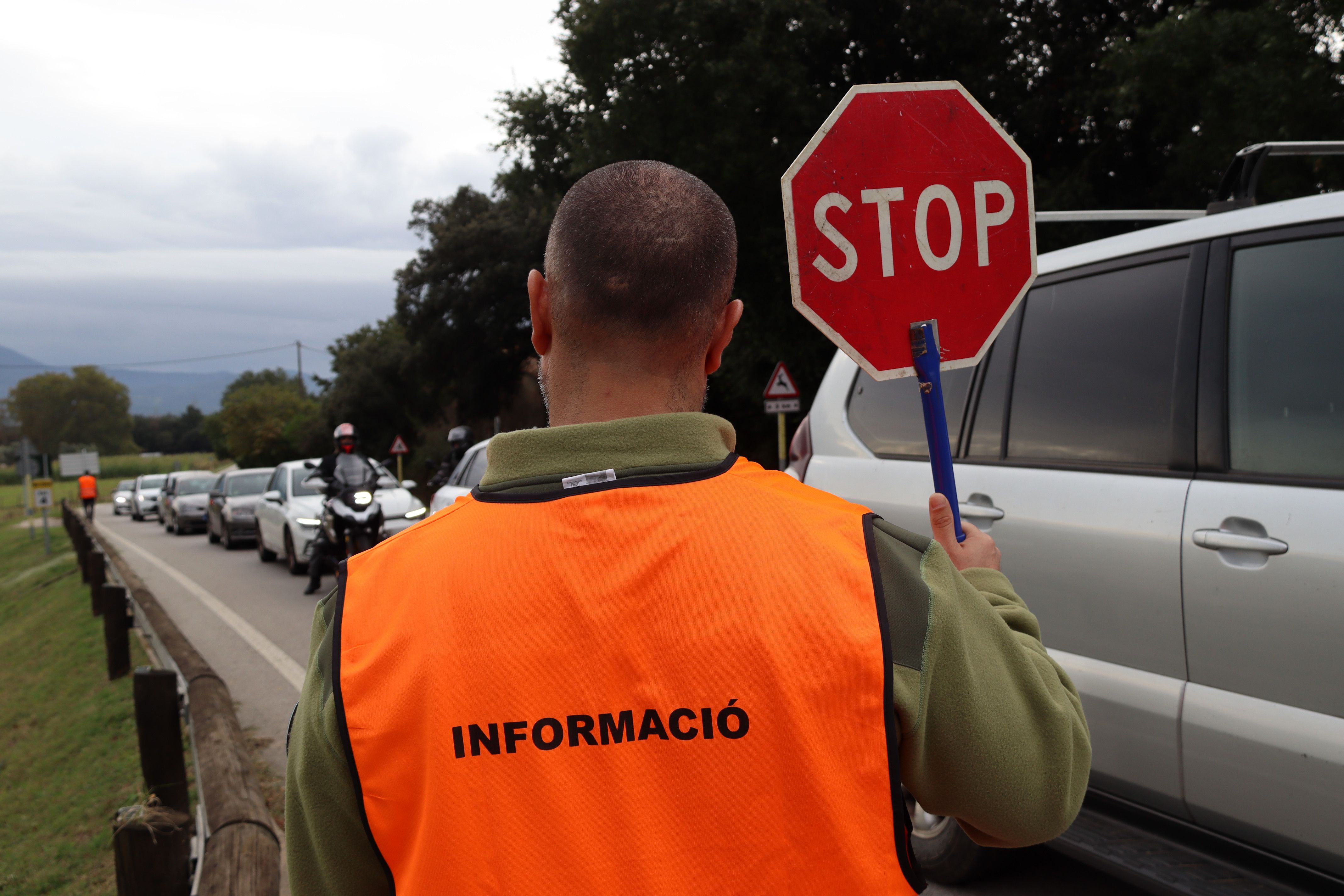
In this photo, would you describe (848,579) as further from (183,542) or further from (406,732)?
(183,542)

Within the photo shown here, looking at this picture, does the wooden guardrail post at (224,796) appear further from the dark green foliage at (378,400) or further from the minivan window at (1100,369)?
the dark green foliage at (378,400)

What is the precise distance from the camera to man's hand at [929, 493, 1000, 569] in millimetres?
1487

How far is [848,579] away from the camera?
1179mm

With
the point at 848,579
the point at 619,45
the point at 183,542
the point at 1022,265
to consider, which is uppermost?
the point at 619,45

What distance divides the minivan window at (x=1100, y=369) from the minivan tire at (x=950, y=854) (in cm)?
129

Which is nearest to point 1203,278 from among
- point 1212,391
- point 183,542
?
point 1212,391

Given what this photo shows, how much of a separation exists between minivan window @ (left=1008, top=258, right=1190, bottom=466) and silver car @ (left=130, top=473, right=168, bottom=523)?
38.6 m

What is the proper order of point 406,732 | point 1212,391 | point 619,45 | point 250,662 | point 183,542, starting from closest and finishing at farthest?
point 406,732
point 1212,391
point 250,662
point 619,45
point 183,542

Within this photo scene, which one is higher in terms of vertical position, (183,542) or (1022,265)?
(1022,265)

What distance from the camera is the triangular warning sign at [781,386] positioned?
1562 centimetres

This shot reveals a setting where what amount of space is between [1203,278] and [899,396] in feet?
4.25

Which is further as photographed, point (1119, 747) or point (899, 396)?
point (899, 396)

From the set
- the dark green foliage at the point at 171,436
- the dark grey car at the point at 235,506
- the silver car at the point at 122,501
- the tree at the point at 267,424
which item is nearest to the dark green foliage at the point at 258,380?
the dark green foliage at the point at 171,436

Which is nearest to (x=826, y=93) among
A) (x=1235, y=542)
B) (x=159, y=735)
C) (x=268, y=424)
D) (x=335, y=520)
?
(x=335, y=520)
